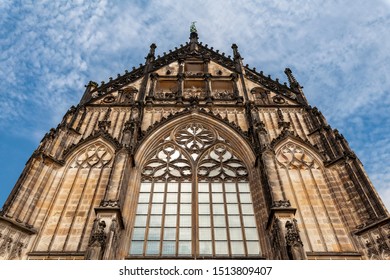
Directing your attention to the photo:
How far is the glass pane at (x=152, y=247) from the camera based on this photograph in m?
11.2

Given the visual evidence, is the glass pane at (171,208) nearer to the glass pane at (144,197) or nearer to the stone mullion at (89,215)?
the glass pane at (144,197)

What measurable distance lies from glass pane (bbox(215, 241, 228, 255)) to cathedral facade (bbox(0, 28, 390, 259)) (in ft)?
0.11

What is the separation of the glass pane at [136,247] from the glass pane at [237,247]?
283cm

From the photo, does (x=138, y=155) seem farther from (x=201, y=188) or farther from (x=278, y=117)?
(x=278, y=117)

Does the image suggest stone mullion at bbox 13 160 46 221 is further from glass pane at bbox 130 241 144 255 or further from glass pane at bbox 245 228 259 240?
glass pane at bbox 245 228 259 240

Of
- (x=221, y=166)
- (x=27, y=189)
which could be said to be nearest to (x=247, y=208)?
(x=221, y=166)

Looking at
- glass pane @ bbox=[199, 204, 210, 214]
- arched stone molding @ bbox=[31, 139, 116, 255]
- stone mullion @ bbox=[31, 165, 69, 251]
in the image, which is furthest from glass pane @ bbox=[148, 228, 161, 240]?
stone mullion @ bbox=[31, 165, 69, 251]

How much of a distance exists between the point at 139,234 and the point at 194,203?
2.19m

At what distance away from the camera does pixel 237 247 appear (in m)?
11.3

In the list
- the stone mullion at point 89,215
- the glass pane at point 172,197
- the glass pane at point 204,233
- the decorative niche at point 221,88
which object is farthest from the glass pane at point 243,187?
the decorative niche at point 221,88

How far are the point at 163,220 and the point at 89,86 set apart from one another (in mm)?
10580

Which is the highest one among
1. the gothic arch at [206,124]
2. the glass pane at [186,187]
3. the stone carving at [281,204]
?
the gothic arch at [206,124]

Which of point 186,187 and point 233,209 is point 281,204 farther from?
point 186,187

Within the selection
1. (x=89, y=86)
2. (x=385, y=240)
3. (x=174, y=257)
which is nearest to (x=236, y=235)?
(x=174, y=257)
